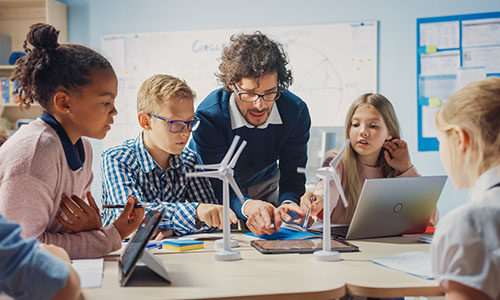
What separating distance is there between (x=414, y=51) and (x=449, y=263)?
311 centimetres

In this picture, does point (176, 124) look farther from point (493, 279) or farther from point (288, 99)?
point (493, 279)

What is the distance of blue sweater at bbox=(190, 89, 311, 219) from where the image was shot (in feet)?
6.86

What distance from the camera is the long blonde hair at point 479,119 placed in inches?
41.5

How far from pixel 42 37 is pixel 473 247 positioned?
1.20m

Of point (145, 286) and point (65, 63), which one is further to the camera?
point (65, 63)

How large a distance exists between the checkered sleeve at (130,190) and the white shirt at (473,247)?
0.92 metres

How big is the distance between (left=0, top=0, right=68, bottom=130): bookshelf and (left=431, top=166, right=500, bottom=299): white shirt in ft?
13.0

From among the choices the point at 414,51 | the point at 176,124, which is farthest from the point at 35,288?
the point at 414,51

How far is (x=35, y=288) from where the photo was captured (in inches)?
34.5

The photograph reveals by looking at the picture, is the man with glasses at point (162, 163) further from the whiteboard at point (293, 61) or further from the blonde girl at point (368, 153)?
the whiteboard at point (293, 61)

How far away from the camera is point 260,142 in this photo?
2.18m

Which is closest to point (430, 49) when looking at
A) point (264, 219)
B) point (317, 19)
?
point (317, 19)

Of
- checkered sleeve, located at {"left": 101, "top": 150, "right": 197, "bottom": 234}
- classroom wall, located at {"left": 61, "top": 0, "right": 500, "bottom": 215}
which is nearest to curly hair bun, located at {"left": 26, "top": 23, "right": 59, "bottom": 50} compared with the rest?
checkered sleeve, located at {"left": 101, "top": 150, "right": 197, "bottom": 234}

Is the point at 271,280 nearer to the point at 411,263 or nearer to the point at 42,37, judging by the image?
the point at 411,263
